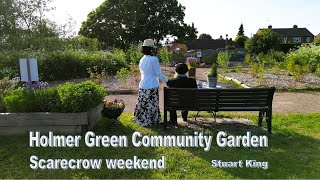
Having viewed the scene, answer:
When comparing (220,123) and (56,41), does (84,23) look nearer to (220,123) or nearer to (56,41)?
(56,41)

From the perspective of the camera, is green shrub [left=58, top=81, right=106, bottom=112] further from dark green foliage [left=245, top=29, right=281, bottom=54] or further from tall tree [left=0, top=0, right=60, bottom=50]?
dark green foliage [left=245, top=29, right=281, bottom=54]

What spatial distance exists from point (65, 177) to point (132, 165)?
0.91 meters

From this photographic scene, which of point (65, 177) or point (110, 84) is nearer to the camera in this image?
point (65, 177)

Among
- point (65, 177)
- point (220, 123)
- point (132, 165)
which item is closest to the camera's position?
point (65, 177)

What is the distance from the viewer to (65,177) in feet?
14.4

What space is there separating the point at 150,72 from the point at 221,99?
143 centimetres

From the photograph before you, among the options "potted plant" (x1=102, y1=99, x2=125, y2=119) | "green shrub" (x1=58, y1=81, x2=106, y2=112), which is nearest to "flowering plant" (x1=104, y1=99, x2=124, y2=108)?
Answer: "potted plant" (x1=102, y1=99, x2=125, y2=119)

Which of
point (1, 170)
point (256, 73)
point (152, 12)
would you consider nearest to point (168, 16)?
point (152, 12)

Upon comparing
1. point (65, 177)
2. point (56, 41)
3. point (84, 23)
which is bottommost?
point (65, 177)

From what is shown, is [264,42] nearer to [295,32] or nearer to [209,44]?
[209,44]

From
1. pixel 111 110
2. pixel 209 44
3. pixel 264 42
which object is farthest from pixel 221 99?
pixel 209 44

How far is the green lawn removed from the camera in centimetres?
444

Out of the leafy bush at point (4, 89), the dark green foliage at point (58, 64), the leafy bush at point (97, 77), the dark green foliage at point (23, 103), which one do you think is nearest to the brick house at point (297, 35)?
the dark green foliage at point (58, 64)

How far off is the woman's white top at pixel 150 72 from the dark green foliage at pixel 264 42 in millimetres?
32709
